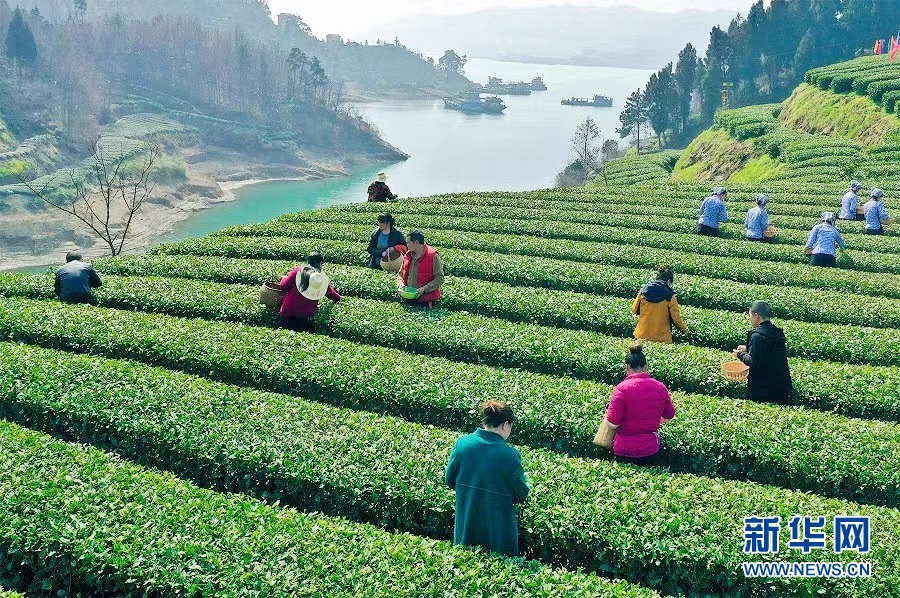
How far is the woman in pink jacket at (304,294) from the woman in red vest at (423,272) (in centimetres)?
169

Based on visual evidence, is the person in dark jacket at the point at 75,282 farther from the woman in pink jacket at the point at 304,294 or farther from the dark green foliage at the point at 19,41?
the dark green foliage at the point at 19,41

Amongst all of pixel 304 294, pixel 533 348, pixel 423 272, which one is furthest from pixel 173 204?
pixel 533 348

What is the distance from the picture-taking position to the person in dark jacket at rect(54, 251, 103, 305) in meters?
17.6

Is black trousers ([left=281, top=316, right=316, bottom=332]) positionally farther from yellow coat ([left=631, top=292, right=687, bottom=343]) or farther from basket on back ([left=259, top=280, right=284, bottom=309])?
yellow coat ([left=631, top=292, right=687, bottom=343])

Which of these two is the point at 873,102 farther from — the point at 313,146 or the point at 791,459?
the point at 313,146

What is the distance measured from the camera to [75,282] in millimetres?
17641

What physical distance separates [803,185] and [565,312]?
26467 millimetres

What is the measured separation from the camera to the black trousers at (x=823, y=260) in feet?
73.3

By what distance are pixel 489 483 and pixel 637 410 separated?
2772 millimetres

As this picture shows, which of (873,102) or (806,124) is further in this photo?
(806,124)

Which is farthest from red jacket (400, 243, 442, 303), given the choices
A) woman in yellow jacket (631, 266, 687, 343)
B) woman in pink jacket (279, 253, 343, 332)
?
woman in yellow jacket (631, 266, 687, 343)

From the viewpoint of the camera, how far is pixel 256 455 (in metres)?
10.5

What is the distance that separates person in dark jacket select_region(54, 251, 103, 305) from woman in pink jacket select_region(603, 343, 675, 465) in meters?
13.8

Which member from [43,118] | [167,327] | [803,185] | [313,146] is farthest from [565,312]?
[313,146]
